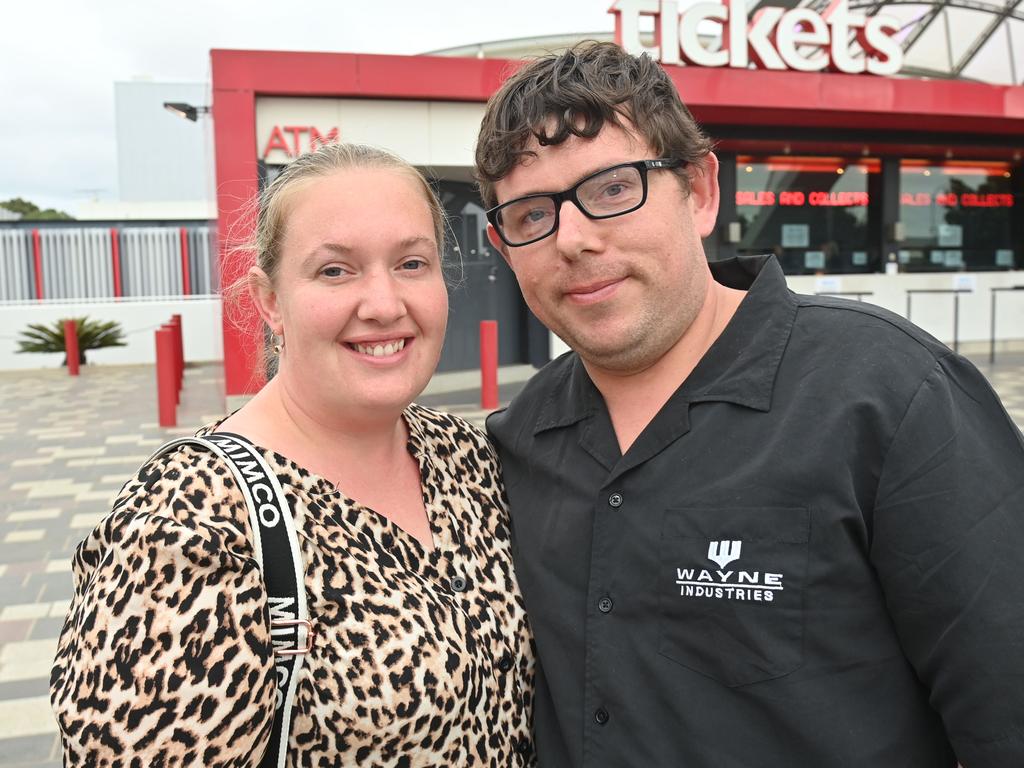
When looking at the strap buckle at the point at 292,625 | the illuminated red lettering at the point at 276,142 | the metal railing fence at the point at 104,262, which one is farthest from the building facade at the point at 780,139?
the metal railing fence at the point at 104,262

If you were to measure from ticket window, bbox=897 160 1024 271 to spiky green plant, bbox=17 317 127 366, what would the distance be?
15.2 meters

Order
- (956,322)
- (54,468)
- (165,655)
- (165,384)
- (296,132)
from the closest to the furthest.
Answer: (165,655)
(54,468)
(165,384)
(296,132)
(956,322)

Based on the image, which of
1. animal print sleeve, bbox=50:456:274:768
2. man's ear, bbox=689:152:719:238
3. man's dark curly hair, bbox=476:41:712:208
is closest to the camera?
animal print sleeve, bbox=50:456:274:768

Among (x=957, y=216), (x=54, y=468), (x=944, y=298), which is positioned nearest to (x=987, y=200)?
(x=957, y=216)

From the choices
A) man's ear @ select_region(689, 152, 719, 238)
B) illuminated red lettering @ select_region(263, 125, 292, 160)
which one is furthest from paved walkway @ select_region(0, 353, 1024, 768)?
illuminated red lettering @ select_region(263, 125, 292, 160)

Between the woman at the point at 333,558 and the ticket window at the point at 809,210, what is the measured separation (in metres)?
12.6

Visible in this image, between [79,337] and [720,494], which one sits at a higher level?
[720,494]

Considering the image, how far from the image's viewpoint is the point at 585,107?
1850mm

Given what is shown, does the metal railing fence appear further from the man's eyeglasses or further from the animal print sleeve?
the animal print sleeve

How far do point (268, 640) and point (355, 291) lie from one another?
72cm

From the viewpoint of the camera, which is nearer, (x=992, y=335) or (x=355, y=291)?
(x=355, y=291)

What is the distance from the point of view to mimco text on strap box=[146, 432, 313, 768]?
1.49 meters

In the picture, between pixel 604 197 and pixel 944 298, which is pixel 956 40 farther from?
pixel 604 197

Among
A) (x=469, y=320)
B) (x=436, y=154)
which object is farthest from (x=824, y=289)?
(x=436, y=154)
